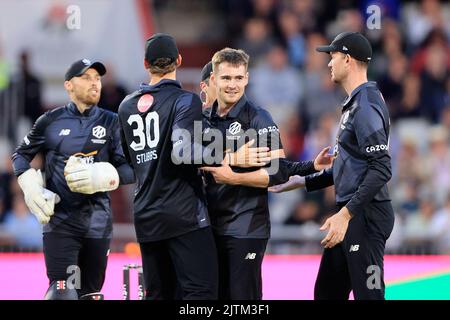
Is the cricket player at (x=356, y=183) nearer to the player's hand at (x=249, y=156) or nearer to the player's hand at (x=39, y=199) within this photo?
the player's hand at (x=249, y=156)

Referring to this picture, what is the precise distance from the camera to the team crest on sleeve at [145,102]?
630 cm

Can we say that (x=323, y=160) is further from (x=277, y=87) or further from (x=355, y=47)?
Result: (x=277, y=87)

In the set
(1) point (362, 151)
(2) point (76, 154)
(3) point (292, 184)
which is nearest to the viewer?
(1) point (362, 151)

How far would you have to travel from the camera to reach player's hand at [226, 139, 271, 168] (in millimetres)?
6361

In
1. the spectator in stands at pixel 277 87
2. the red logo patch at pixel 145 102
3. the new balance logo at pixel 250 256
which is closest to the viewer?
the red logo patch at pixel 145 102

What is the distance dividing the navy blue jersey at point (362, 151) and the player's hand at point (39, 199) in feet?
6.58

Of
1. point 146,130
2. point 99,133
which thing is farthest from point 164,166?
point 99,133

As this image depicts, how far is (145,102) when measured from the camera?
6316mm

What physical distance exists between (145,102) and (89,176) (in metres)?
0.94

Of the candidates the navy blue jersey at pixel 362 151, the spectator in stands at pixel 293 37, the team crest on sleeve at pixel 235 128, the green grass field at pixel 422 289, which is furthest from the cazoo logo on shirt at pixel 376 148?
the spectator in stands at pixel 293 37

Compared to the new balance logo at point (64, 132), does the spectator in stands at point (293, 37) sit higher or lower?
higher

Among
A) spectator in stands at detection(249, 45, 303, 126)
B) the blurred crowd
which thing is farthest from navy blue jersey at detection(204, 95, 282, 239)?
spectator in stands at detection(249, 45, 303, 126)

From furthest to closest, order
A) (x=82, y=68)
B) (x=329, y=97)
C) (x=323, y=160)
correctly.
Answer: (x=329, y=97), (x=82, y=68), (x=323, y=160)
